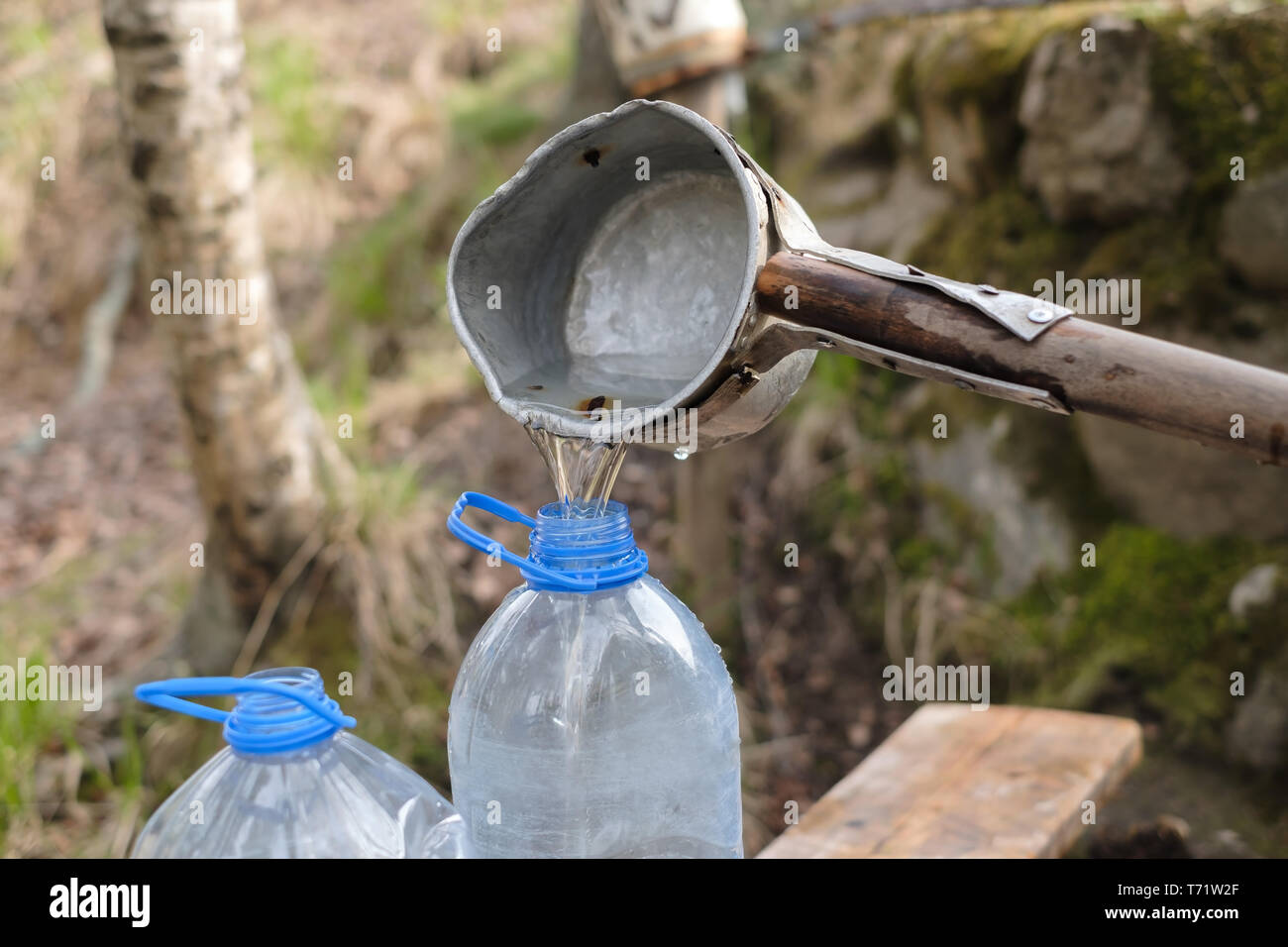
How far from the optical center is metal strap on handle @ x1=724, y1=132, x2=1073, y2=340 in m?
1.08

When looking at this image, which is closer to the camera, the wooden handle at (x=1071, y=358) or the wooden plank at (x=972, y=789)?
the wooden handle at (x=1071, y=358)

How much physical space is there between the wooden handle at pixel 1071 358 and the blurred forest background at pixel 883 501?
227cm

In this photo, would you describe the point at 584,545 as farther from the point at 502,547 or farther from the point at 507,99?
the point at 507,99

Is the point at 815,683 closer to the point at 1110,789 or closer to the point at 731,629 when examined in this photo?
the point at 731,629

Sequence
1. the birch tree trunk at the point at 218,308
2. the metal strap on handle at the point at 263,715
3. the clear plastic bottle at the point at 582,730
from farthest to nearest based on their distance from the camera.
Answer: the birch tree trunk at the point at 218,308, the clear plastic bottle at the point at 582,730, the metal strap on handle at the point at 263,715

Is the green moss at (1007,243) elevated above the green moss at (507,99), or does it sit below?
below

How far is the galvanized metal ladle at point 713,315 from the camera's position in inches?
41.0

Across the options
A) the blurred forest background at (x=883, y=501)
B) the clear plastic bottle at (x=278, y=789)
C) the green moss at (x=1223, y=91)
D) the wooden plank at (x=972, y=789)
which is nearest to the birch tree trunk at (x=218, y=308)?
the blurred forest background at (x=883, y=501)

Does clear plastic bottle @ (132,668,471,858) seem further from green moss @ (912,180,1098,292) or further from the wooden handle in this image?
green moss @ (912,180,1098,292)

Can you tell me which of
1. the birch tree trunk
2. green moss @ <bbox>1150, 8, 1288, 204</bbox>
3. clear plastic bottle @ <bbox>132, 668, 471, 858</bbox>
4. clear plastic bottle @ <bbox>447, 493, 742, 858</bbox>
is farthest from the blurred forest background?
clear plastic bottle @ <bbox>132, 668, 471, 858</bbox>

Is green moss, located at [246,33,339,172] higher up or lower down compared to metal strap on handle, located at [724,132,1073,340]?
higher up

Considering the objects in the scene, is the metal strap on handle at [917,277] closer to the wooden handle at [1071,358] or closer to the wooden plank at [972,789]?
the wooden handle at [1071,358]

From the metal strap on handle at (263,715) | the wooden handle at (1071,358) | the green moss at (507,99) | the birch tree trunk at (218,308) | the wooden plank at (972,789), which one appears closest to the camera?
the wooden handle at (1071,358)

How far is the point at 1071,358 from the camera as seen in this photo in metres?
1.06
